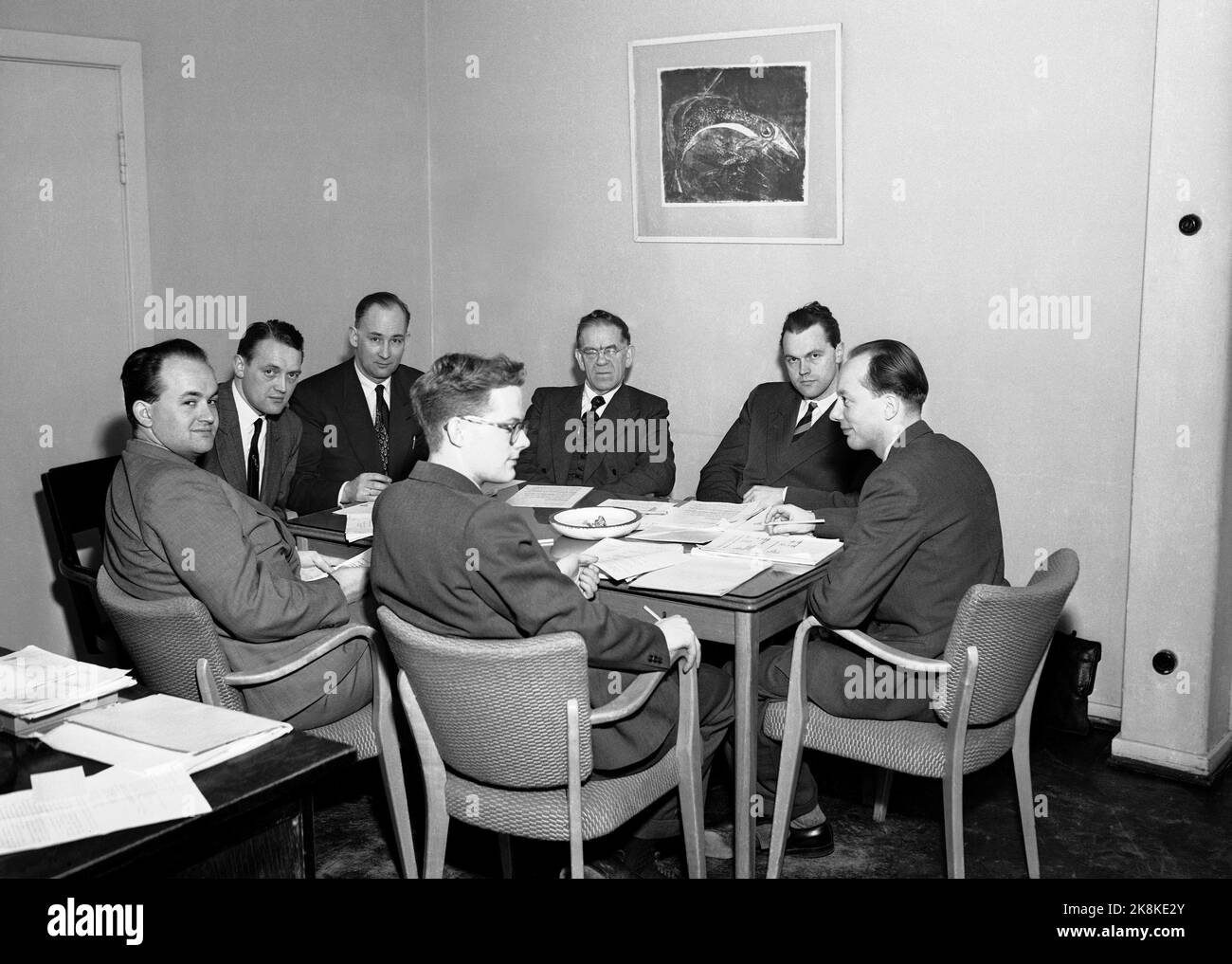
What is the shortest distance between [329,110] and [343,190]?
13.3 inches

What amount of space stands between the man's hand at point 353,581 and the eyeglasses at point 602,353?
64.2 inches

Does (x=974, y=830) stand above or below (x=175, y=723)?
below

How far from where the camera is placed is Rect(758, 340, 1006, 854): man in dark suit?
2.98 meters

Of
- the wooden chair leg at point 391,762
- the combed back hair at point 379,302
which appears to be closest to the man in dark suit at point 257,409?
the combed back hair at point 379,302

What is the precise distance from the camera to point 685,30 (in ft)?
16.3

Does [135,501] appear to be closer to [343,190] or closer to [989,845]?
[989,845]

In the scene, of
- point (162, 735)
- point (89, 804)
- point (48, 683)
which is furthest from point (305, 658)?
point (89, 804)

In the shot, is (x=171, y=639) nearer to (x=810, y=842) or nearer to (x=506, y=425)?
(x=506, y=425)

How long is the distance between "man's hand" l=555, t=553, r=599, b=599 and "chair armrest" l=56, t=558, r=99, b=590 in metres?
1.46

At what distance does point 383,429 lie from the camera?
4836 millimetres

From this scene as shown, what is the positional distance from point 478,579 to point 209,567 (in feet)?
2.64

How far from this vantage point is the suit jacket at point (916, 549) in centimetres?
297

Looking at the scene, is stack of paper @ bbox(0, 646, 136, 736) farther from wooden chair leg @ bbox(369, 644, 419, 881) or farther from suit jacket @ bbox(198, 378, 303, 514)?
suit jacket @ bbox(198, 378, 303, 514)
